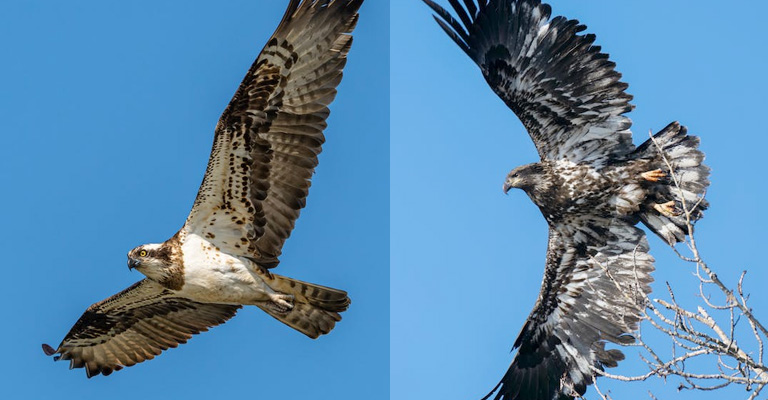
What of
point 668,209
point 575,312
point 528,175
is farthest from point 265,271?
point 668,209

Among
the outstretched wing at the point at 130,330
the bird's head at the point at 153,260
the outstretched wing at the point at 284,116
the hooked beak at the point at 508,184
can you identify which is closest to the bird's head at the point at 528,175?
the hooked beak at the point at 508,184

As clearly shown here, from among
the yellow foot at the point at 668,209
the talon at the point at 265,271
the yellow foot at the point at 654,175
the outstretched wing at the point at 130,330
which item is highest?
the yellow foot at the point at 654,175

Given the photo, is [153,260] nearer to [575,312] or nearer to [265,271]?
[265,271]

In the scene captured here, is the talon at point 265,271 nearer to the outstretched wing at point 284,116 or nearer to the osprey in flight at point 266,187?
the osprey in flight at point 266,187

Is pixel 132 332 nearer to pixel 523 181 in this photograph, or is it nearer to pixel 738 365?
pixel 523 181

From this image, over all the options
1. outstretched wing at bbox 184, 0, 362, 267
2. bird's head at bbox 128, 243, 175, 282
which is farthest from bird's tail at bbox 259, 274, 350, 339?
bird's head at bbox 128, 243, 175, 282
